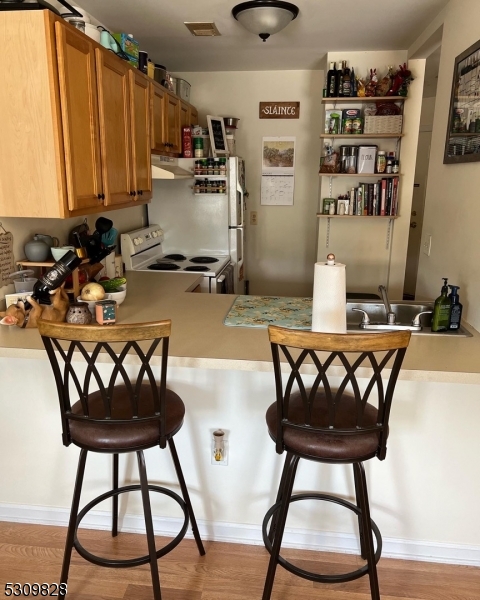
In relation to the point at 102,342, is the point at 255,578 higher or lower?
lower

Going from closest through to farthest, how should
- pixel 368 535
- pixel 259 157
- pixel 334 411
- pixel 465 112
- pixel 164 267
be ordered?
pixel 334 411 < pixel 368 535 < pixel 465 112 < pixel 164 267 < pixel 259 157

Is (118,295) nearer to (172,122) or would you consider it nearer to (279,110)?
(172,122)

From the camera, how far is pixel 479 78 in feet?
6.15

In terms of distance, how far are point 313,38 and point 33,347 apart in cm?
271

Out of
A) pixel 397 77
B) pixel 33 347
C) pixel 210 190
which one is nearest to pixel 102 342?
pixel 33 347

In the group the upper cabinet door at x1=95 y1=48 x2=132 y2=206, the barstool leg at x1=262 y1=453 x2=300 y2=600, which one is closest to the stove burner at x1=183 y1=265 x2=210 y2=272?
the upper cabinet door at x1=95 y1=48 x2=132 y2=206

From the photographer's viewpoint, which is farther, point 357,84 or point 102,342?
point 357,84

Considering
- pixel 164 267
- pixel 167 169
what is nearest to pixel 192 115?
pixel 167 169

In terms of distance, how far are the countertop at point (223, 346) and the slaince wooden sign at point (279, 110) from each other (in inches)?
99.8

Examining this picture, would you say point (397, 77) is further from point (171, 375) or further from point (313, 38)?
point (171, 375)

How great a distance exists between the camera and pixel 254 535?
1.93 metres

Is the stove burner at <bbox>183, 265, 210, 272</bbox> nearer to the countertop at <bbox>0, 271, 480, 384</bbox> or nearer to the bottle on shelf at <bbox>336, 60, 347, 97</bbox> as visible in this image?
the countertop at <bbox>0, 271, 480, 384</bbox>

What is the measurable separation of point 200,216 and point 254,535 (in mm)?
2409

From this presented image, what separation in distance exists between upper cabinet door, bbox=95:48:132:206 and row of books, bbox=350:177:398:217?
1.89 m
